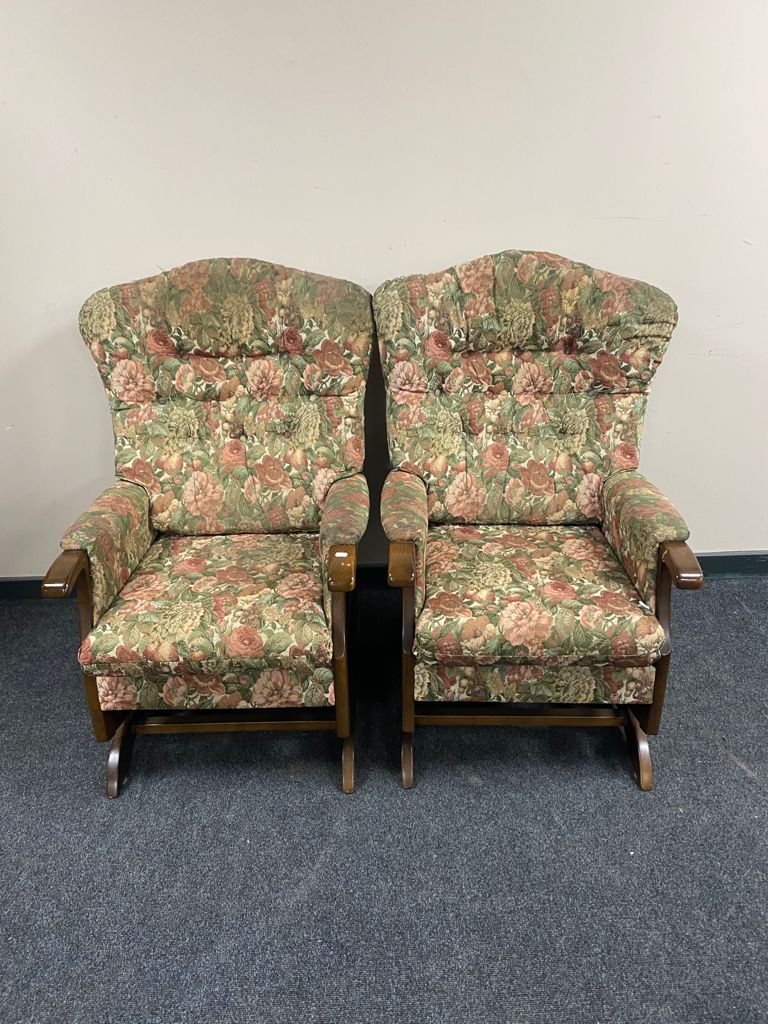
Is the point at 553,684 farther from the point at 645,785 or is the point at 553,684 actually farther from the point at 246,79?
the point at 246,79

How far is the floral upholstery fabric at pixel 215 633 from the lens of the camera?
151 centimetres

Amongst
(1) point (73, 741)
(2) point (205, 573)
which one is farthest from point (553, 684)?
(1) point (73, 741)

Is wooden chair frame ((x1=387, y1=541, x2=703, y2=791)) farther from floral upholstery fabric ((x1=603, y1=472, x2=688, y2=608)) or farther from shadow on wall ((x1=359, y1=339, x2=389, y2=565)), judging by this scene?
shadow on wall ((x1=359, y1=339, x2=389, y2=565))

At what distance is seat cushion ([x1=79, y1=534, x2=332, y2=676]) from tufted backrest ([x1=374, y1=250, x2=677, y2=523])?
0.55m

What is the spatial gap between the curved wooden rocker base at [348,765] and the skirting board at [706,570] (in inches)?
33.2

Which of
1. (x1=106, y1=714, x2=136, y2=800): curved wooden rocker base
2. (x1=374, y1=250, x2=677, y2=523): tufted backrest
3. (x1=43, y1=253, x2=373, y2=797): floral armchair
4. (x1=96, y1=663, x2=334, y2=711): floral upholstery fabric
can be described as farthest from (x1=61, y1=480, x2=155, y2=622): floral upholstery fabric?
(x1=374, y1=250, x2=677, y2=523): tufted backrest

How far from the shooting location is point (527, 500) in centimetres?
195

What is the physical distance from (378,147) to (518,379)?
0.77 meters

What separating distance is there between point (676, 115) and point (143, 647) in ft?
6.58

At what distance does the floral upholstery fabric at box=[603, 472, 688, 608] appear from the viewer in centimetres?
158

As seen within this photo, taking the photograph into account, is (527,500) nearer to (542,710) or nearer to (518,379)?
(518,379)

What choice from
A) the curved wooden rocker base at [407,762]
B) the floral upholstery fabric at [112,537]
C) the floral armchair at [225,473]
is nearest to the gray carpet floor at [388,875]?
the curved wooden rocker base at [407,762]

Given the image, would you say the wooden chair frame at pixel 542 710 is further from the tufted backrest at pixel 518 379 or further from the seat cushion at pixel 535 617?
A: the tufted backrest at pixel 518 379

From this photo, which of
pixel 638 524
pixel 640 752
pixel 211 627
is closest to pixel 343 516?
pixel 211 627
